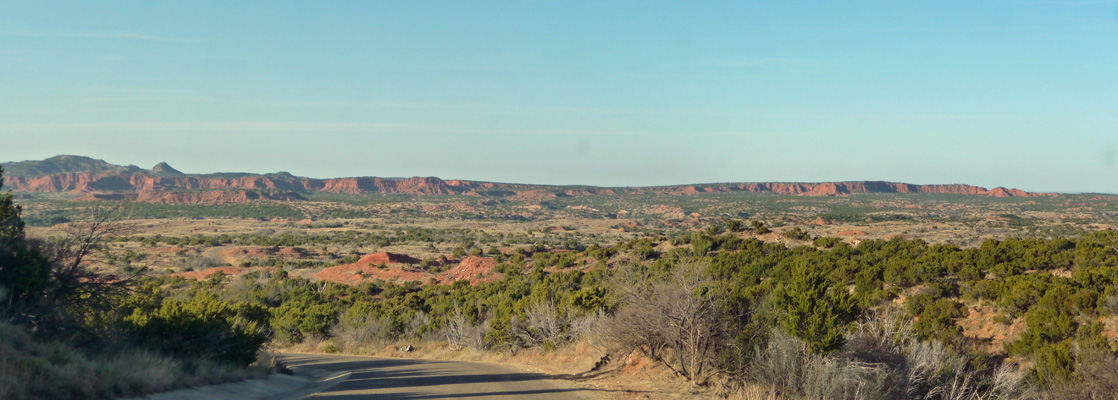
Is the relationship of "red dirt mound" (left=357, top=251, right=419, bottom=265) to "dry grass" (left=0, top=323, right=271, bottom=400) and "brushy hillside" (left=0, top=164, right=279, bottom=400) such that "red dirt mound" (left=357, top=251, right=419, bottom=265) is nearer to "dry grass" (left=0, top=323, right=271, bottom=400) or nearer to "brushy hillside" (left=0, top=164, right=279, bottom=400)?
"brushy hillside" (left=0, top=164, right=279, bottom=400)

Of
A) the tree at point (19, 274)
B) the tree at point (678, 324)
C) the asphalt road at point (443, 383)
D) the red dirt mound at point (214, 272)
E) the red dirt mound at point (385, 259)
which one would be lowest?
the red dirt mound at point (214, 272)

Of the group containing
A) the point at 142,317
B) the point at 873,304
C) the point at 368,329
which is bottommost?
the point at 368,329

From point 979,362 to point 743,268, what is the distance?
38.6 feet

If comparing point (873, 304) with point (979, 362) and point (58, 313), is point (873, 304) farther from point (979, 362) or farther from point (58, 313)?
point (58, 313)

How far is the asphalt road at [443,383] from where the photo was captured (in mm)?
11445

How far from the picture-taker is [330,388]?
39.7ft

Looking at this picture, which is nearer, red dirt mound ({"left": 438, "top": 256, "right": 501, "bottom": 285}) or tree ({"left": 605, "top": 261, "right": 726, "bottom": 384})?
tree ({"left": 605, "top": 261, "right": 726, "bottom": 384})

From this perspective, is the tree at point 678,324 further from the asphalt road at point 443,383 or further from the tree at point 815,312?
the asphalt road at point 443,383

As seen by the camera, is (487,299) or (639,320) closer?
(639,320)

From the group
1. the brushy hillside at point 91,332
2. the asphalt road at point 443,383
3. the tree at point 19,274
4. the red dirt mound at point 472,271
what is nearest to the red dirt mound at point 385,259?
the red dirt mound at point 472,271

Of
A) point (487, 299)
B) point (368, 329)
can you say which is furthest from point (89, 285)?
point (487, 299)

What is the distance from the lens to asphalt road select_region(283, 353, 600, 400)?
11445 millimetres

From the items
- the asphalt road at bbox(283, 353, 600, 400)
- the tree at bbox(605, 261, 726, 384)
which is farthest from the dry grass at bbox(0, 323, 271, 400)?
the tree at bbox(605, 261, 726, 384)

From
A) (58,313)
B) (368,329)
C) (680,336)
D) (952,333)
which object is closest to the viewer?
(58,313)
